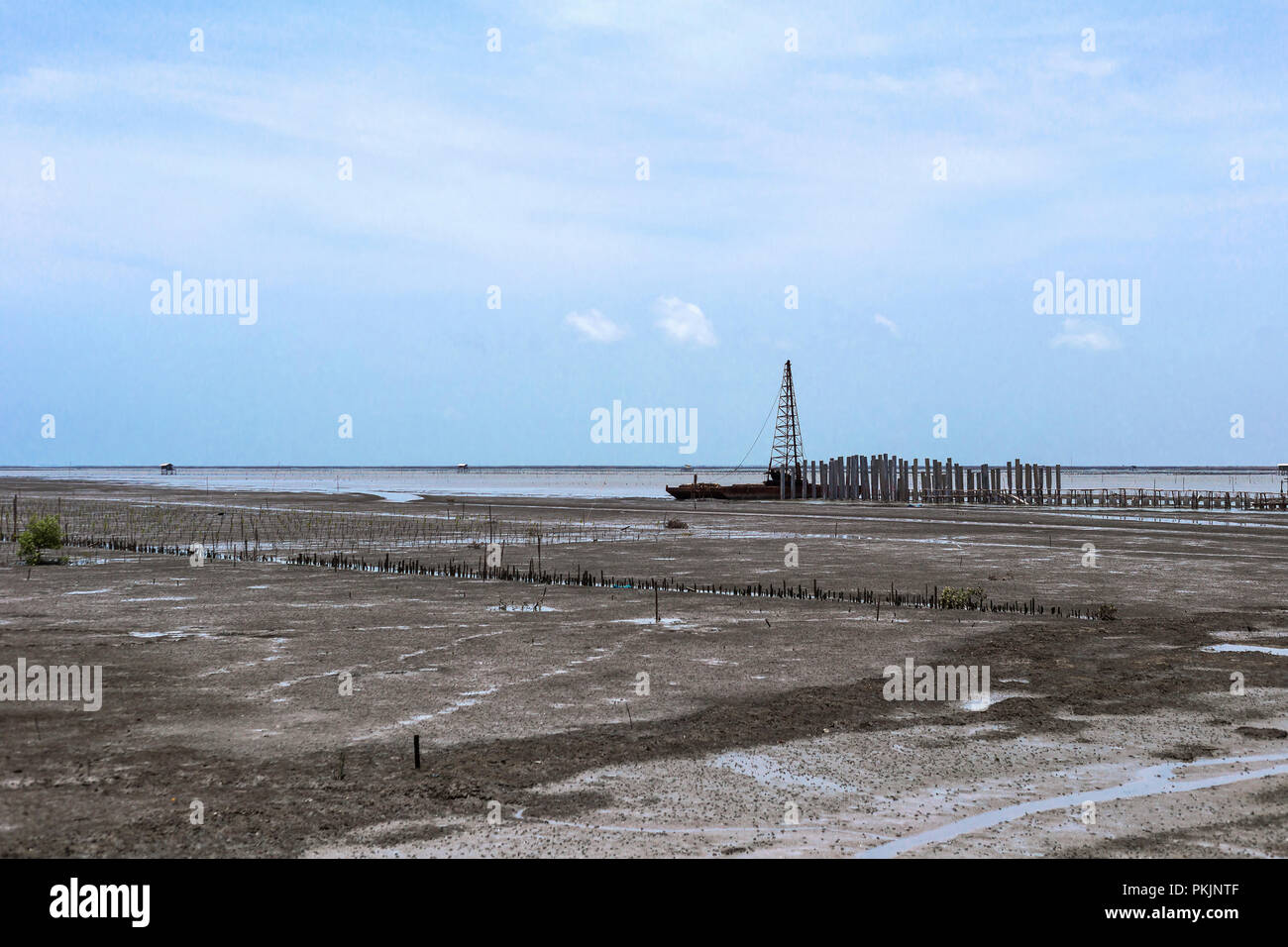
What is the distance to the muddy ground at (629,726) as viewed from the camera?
800 centimetres

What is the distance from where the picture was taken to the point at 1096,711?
11.9 meters

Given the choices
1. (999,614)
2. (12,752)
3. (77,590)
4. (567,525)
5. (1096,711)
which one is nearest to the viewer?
(12,752)

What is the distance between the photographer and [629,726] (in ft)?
36.9

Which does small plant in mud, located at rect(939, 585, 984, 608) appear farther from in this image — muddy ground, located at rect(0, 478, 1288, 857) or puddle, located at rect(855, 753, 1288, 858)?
puddle, located at rect(855, 753, 1288, 858)

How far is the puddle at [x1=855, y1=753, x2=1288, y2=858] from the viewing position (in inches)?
306

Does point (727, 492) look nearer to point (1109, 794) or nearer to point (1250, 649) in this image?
point (1250, 649)

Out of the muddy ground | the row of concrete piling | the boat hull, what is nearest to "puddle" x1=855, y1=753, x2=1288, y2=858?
the muddy ground

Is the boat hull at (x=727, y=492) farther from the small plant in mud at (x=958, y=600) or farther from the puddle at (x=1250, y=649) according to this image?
the puddle at (x=1250, y=649)

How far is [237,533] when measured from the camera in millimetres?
40219
